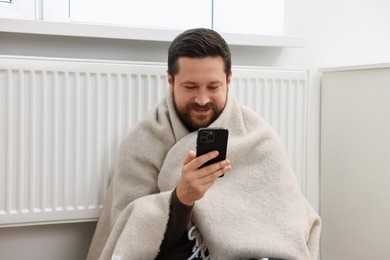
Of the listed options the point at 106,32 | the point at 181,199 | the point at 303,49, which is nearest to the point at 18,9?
the point at 106,32

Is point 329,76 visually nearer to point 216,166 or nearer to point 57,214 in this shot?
point 216,166

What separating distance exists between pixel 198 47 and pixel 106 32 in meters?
0.39

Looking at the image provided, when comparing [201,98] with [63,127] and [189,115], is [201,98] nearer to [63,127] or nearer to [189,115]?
[189,115]

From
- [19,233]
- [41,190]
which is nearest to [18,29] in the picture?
[41,190]

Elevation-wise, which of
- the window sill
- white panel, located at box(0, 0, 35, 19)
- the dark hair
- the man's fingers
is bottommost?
the man's fingers

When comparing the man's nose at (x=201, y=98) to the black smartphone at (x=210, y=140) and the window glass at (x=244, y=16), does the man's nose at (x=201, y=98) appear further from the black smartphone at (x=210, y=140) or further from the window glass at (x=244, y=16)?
the window glass at (x=244, y=16)

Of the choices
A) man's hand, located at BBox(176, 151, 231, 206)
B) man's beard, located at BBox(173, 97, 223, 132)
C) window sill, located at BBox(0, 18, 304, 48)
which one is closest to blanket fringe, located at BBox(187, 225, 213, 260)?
man's hand, located at BBox(176, 151, 231, 206)

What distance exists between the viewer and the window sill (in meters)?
1.54

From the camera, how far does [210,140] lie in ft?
3.87

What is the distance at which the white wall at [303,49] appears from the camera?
1.64m

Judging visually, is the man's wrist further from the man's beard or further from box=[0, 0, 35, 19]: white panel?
box=[0, 0, 35, 19]: white panel

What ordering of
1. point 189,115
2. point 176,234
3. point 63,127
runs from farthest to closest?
point 63,127 < point 189,115 < point 176,234

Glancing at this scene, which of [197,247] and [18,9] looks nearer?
[197,247]

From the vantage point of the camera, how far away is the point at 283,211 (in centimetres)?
138
